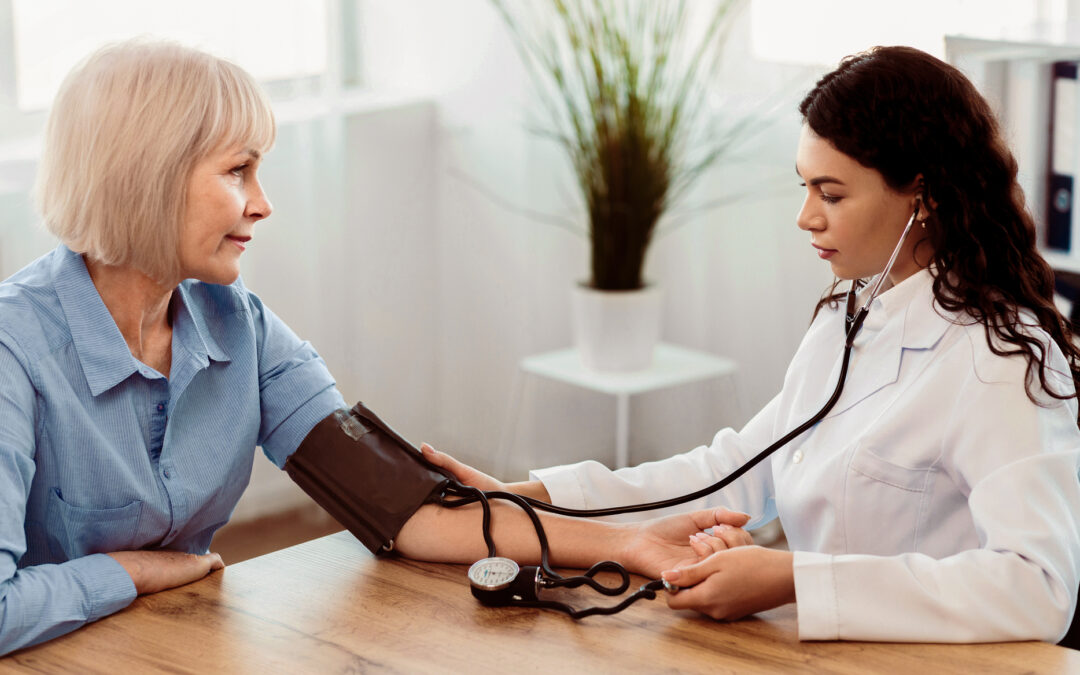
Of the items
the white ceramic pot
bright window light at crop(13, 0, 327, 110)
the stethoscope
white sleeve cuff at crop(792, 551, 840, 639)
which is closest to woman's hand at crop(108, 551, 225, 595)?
the stethoscope

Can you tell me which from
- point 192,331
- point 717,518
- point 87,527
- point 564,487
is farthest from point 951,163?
point 87,527

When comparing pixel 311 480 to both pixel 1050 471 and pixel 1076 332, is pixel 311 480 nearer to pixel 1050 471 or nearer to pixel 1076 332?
pixel 1050 471

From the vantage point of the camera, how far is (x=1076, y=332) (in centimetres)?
159

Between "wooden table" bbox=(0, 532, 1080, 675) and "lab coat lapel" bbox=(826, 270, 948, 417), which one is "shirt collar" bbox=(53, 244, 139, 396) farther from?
"lab coat lapel" bbox=(826, 270, 948, 417)

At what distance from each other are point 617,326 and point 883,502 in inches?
71.6

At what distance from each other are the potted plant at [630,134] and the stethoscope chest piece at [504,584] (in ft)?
6.19

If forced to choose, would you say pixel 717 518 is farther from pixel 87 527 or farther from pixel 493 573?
pixel 87 527

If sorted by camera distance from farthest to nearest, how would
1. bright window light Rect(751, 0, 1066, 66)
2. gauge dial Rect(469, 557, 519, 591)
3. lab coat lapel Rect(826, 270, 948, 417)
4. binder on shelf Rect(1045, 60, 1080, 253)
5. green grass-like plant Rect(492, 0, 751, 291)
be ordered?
green grass-like plant Rect(492, 0, 751, 291), bright window light Rect(751, 0, 1066, 66), binder on shelf Rect(1045, 60, 1080, 253), lab coat lapel Rect(826, 270, 948, 417), gauge dial Rect(469, 557, 519, 591)

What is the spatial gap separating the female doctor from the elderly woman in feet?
0.45

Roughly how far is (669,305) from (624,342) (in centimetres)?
41

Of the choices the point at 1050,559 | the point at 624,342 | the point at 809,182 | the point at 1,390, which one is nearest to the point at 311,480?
the point at 1,390

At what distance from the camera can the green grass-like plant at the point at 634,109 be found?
303cm

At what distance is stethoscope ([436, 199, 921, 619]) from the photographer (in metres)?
1.25

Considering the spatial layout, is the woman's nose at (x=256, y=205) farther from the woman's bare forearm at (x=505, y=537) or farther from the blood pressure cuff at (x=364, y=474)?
the woman's bare forearm at (x=505, y=537)
